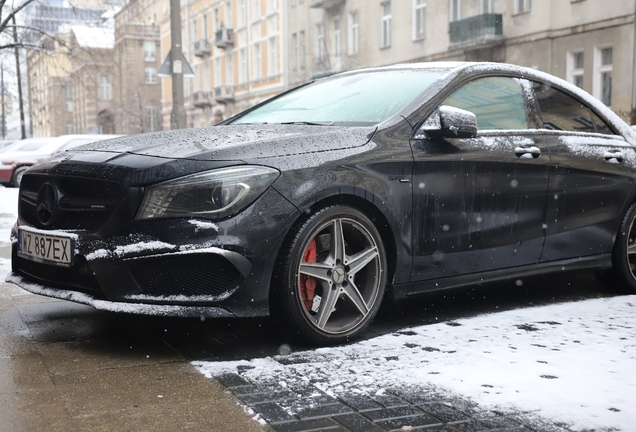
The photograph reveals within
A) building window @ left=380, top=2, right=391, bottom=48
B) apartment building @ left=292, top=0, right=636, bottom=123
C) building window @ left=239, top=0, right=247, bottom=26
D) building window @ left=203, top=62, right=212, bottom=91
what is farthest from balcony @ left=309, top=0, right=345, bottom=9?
building window @ left=203, top=62, right=212, bottom=91

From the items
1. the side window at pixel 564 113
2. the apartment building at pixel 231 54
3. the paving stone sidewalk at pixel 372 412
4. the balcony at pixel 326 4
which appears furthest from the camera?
the apartment building at pixel 231 54

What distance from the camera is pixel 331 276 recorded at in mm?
4312

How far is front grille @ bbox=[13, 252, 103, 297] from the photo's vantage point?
13.6 feet

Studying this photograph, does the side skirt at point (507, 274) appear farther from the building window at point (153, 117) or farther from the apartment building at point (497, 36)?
the building window at point (153, 117)

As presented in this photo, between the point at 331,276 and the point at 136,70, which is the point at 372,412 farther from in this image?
the point at 136,70

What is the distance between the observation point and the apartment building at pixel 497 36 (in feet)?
81.8

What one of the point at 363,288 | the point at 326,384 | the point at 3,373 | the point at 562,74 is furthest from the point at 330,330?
the point at 562,74

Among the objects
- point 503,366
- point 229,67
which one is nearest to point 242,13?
point 229,67

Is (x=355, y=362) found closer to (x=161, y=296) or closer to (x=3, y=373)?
(x=161, y=296)

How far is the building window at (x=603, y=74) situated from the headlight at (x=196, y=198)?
23283 mm

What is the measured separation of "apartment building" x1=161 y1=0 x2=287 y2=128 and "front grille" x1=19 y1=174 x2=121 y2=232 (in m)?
42.9

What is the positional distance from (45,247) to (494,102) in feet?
8.98

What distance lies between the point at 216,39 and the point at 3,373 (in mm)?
55526

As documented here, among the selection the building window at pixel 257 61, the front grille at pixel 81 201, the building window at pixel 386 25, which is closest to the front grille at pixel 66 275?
the front grille at pixel 81 201
